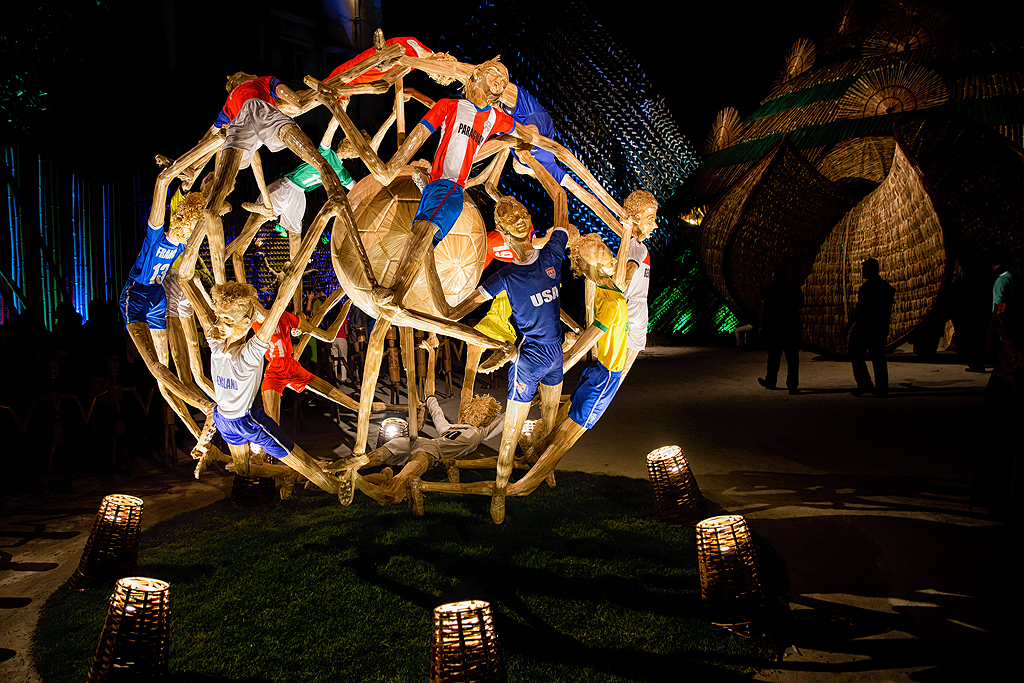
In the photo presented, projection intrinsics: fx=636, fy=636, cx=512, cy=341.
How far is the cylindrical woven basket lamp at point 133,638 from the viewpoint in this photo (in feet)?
8.57

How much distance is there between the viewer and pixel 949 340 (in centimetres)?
1446

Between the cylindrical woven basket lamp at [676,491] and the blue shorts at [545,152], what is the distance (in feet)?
7.12

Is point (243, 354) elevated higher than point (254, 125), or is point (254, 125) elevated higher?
point (254, 125)

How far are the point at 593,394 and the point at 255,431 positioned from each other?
2.07 metres

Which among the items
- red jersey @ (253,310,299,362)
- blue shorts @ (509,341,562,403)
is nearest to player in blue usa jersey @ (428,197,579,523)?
blue shorts @ (509,341,562,403)

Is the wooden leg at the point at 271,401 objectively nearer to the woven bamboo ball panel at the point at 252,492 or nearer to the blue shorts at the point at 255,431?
the woven bamboo ball panel at the point at 252,492

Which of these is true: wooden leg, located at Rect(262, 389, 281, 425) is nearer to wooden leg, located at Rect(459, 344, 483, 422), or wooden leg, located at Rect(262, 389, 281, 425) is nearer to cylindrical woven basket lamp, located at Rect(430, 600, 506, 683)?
wooden leg, located at Rect(459, 344, 483, 422)

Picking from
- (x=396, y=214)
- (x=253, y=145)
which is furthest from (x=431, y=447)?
(x=253, y=145)

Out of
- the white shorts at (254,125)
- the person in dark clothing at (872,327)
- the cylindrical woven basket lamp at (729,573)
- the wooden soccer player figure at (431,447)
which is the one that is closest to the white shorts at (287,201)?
the white shorts at (254,125)

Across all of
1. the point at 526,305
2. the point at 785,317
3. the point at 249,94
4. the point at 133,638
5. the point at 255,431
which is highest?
the point at 249,94

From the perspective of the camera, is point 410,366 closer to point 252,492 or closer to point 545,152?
point 252,492

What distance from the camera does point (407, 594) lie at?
3.69 meters

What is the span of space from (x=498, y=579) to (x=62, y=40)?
29.4 feet

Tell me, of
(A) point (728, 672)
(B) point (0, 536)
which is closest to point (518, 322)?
(A) point (728, 672)
